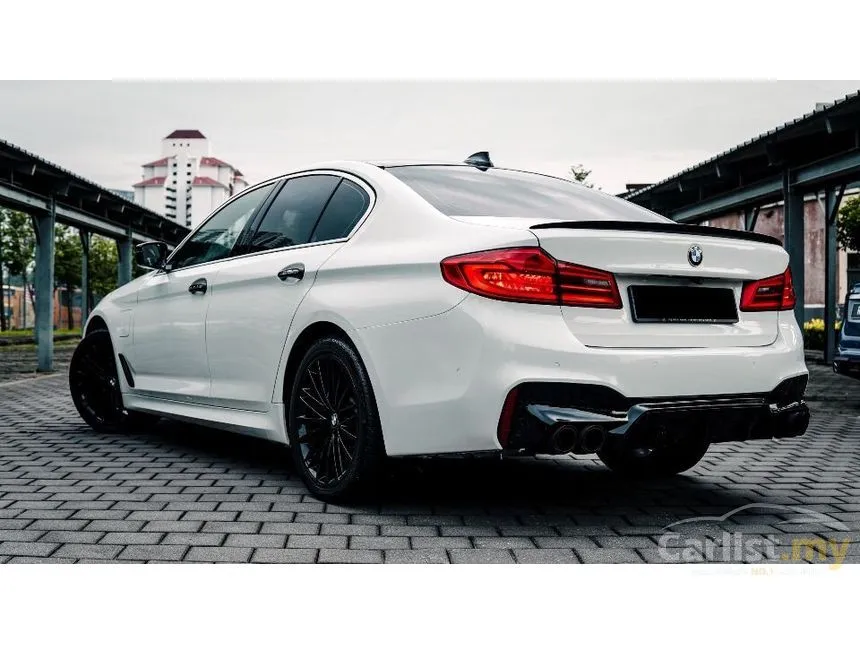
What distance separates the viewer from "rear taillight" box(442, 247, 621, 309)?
11.4 feet

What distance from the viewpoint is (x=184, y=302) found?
556 cm

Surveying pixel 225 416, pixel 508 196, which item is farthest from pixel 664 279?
pixel 225 416

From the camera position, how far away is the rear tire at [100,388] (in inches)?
266

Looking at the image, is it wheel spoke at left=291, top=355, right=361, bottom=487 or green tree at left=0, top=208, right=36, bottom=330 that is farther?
green tree at left=0, top=208, right=36, bottom=330

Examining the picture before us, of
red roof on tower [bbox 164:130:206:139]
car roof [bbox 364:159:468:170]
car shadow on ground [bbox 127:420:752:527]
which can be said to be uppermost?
red roof on tower [bbox 164:130:206:139]

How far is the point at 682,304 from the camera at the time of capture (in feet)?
12.2

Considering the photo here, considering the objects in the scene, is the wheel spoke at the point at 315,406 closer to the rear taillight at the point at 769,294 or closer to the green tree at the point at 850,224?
the rear taillight at the point at 769,294

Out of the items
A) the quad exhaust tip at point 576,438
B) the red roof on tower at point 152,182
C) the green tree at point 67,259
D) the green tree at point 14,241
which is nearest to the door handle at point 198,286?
the quad exhaust tip at point 576,438

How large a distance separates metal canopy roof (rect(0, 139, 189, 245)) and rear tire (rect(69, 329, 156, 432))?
739 centimetres

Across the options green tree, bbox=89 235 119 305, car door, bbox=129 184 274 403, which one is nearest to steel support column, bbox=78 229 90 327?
car door, bbox=129 184 274 403

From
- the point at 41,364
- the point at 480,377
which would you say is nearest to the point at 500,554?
the point at 480,377

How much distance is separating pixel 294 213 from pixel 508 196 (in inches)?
46.8

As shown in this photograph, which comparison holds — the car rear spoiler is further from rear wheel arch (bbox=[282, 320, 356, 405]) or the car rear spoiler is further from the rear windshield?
rear wheel arch (bbox=[282, 320, 356, 405])

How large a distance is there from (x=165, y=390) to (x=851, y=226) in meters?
30.7
